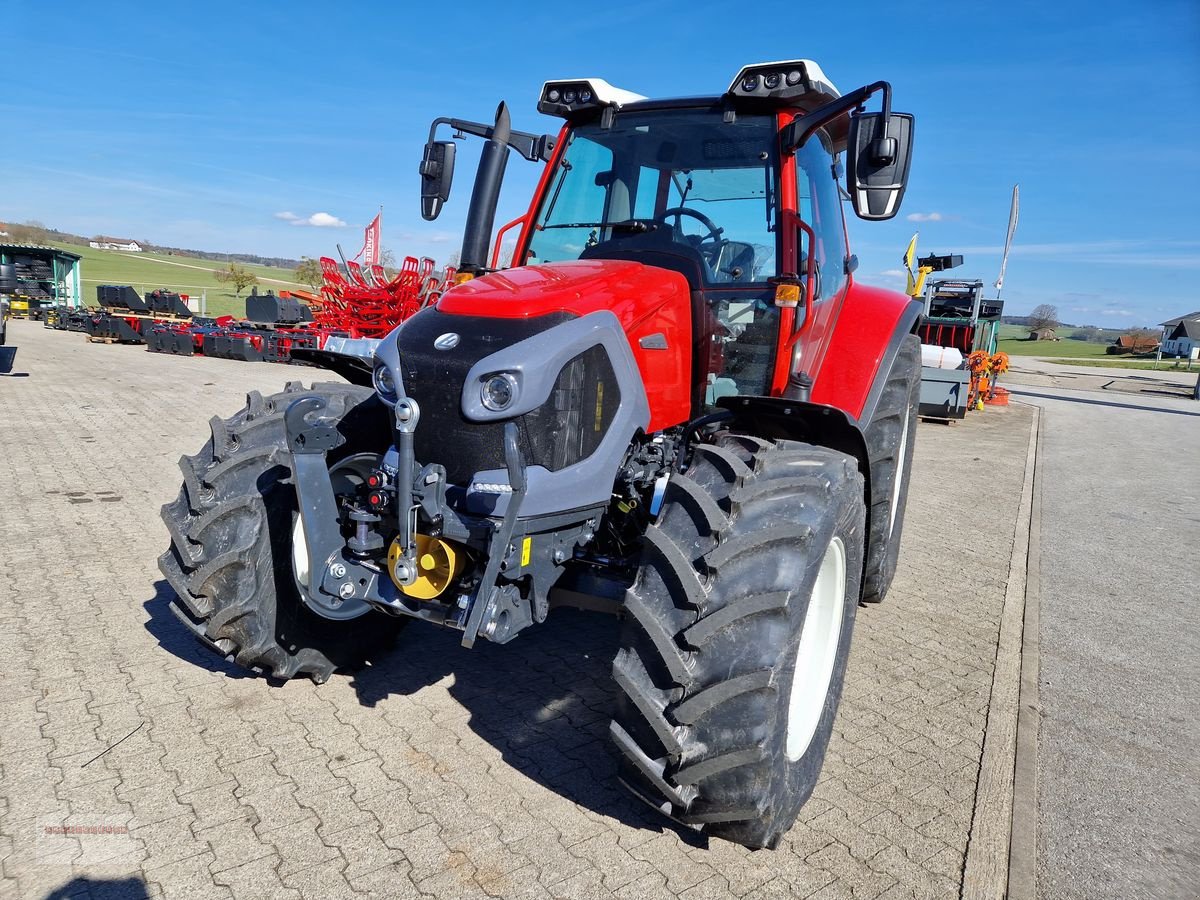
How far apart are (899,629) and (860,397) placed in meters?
1.57

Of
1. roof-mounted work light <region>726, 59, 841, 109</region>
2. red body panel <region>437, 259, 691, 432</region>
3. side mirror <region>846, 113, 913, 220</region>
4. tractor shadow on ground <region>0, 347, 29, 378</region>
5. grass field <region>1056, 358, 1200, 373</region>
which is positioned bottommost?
tractor shadow on ground <region>0, 347, 29, 378</region>

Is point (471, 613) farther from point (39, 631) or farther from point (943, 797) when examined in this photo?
point (39, 631)

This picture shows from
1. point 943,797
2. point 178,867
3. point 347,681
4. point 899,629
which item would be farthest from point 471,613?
point 899,629

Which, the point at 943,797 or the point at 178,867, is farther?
the point at 943,797

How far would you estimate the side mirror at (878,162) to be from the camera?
2.92m

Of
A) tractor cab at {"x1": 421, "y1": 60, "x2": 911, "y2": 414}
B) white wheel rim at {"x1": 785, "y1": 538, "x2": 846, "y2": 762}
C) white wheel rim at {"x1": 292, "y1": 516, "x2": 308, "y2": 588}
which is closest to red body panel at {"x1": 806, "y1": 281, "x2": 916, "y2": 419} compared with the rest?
tractor cab at {"x1": 421, "y1": 60, "x2": 911, "y2": 414}

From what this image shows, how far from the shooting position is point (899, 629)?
4.58m

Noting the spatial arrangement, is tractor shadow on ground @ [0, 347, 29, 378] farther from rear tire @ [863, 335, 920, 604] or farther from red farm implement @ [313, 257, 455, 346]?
rear tire @ [863, 335, 920, 604]

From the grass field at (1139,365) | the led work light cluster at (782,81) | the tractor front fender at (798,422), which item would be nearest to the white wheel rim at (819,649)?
the tractor front fender at (798,422)

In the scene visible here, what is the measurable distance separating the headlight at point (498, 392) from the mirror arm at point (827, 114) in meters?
1.61

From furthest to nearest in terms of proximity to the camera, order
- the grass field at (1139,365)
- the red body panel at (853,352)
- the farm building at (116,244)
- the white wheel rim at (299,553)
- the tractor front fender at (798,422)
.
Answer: the farm building at (116,244), the grass field at (1139,365), the red body panel at (853,352), the white wheel rim at (299,553), the tractor front fender at (798,422)

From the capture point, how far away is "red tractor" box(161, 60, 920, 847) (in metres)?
2.29

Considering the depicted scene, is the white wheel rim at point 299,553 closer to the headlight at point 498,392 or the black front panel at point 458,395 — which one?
the black front panel at point 458,395

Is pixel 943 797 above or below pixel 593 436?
below
